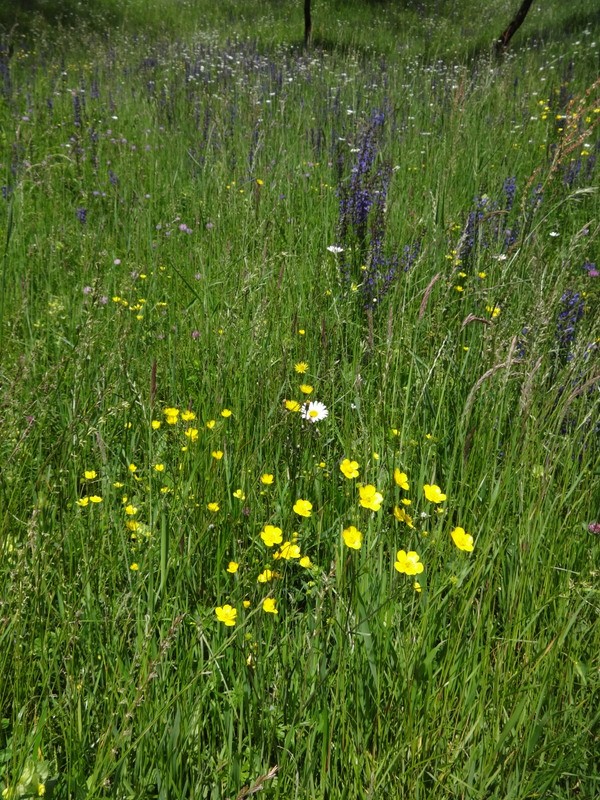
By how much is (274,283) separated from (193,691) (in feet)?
5.80

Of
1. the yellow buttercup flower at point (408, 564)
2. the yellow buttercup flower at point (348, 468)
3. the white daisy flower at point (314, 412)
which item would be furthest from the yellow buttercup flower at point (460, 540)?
the white daisy flower at point (314, 412)

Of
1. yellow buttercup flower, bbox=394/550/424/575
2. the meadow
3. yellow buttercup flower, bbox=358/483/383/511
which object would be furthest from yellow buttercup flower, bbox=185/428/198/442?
yellow buttercup flower, bbox=394/550/424/575

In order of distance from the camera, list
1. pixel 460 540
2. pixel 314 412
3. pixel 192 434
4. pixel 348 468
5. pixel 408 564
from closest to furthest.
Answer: pixel 408 564 < pixel 460 540 < pixel 348 468 < pixel 192 434 < pixel 314 412

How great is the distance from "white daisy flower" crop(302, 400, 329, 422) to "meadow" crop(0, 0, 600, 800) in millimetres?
15

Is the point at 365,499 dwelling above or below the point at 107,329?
above

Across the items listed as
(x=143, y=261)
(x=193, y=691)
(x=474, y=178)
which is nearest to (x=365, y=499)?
(x=193, y=691)

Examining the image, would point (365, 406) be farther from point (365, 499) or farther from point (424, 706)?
point (424, 706)

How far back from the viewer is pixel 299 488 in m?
1.72

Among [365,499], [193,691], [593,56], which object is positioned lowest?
[193,691]

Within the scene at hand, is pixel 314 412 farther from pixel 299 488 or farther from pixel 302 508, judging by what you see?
pixel 302 508

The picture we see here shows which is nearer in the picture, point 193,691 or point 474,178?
point 193,691

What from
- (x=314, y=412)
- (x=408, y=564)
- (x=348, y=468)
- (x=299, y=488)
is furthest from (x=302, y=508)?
(x=314, y=412)

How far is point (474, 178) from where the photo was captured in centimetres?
367

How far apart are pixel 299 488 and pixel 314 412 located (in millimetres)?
222
